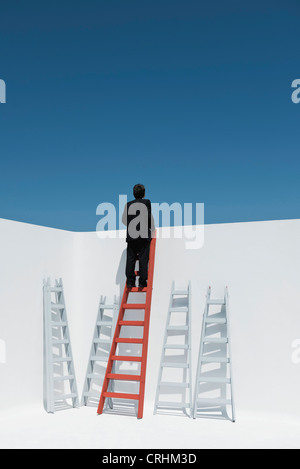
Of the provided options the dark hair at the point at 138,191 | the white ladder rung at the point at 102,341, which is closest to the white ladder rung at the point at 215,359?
the white ladder rung at the point at 102,341

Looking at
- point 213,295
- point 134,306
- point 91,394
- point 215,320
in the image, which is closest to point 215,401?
point 215,320

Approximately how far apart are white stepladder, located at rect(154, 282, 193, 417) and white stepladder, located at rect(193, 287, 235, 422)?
0.14 m

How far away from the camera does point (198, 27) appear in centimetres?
609

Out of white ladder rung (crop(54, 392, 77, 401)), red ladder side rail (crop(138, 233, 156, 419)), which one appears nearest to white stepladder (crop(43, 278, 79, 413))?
white ladder rung (crop(54, 392, 77, 401))

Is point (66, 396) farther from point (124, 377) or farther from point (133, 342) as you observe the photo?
point (133, 342)

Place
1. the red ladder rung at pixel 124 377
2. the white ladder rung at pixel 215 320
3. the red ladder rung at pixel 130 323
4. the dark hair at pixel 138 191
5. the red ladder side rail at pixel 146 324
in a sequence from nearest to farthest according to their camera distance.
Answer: the red ladder side rail at pixel 146 324, the red ladder rung at pixel 124 377, the white ladder rung at pixel 215 320, the red ladder rung at pixel 130 323, the dark hair at pixel 138 191

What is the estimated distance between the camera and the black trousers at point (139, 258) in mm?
4570

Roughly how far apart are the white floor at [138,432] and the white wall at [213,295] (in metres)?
0.30

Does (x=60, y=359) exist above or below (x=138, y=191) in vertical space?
below

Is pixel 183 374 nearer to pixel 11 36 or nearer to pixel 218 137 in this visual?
pixel 218 137

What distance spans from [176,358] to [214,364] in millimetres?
411

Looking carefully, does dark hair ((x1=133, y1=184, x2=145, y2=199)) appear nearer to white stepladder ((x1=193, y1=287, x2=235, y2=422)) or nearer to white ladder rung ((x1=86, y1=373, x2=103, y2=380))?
white stepladder ((x1=193, y1=287, x2=235, y2=422))

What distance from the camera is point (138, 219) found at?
4.63 m

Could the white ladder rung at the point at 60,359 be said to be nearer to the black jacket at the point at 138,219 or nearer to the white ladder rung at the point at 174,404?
the white ladder rung at the point at 174,404
